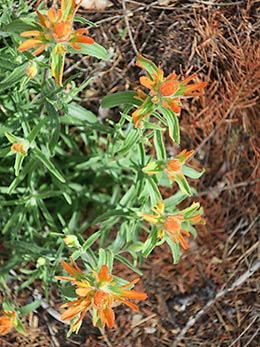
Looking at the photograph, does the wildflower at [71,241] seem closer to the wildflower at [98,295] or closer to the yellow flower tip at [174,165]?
the wildflower at [98,295]

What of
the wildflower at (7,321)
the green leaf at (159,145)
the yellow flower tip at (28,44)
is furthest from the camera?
the wildflower at (7,321)

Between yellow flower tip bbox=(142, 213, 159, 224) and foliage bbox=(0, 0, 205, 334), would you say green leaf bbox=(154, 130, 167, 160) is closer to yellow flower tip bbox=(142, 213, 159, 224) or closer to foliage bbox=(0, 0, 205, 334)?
foliage bbox=(0, 0, 205, 334)

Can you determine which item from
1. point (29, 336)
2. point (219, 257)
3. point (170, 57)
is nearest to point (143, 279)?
point (219, 257)

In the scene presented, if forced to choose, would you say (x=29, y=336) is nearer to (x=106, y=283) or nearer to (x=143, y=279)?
(x=143, y=279)

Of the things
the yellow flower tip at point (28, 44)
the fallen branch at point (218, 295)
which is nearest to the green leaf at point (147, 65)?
the yellow flower tip at point (28, 44)

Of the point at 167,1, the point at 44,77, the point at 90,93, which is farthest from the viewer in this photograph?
the point at 90,93

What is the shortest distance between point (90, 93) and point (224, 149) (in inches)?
27.5

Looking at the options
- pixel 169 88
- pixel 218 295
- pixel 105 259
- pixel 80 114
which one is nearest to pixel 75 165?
pixel 80 114

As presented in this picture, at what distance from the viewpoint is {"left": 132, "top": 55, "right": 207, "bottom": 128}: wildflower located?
1.57 metres

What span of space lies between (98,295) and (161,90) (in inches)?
23.1

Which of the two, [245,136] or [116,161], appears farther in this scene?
[245,136]

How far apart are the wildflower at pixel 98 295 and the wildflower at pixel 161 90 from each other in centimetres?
46

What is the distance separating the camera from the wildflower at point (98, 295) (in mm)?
1541

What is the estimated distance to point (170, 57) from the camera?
252 centimetres
